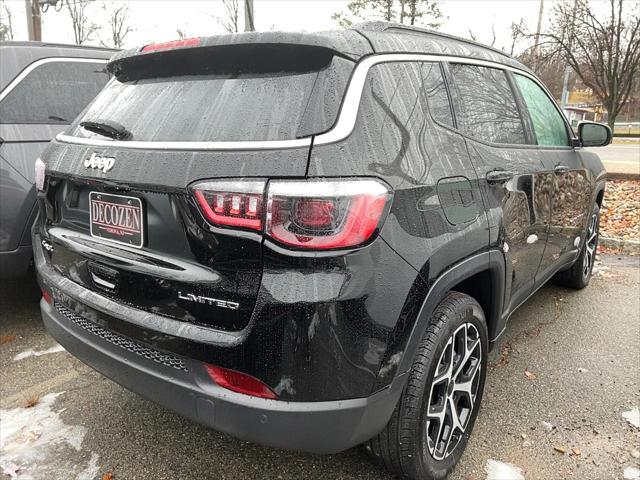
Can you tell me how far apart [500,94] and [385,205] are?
4.88 feet

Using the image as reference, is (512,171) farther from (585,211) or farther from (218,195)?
(585,211)

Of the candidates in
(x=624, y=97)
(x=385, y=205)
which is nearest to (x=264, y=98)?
(x=385, y=205)

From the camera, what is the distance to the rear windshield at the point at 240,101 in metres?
1.62

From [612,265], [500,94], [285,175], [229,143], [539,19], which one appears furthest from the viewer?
[539,19]

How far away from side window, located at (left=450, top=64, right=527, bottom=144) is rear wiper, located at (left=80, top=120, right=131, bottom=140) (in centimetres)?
137

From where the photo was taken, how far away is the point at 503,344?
3.44 meters

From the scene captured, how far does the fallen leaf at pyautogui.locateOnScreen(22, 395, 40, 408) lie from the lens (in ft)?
8.67

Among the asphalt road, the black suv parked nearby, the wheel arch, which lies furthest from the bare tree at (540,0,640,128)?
the black suv parked nearby

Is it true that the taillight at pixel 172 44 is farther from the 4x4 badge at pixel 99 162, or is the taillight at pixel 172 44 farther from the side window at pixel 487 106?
the side window at pixel 487 106

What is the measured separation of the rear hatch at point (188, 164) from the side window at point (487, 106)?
0.80 m

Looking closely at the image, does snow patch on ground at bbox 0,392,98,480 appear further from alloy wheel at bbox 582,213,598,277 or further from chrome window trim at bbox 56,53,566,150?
alloy wheel at bbox 582,213,598,277

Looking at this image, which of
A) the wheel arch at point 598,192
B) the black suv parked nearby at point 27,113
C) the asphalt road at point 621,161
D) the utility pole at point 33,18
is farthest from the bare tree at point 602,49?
the utility pole at point 33,18

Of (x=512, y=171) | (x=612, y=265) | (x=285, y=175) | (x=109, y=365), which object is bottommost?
(x=612, y=265)

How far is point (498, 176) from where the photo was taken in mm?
2270
